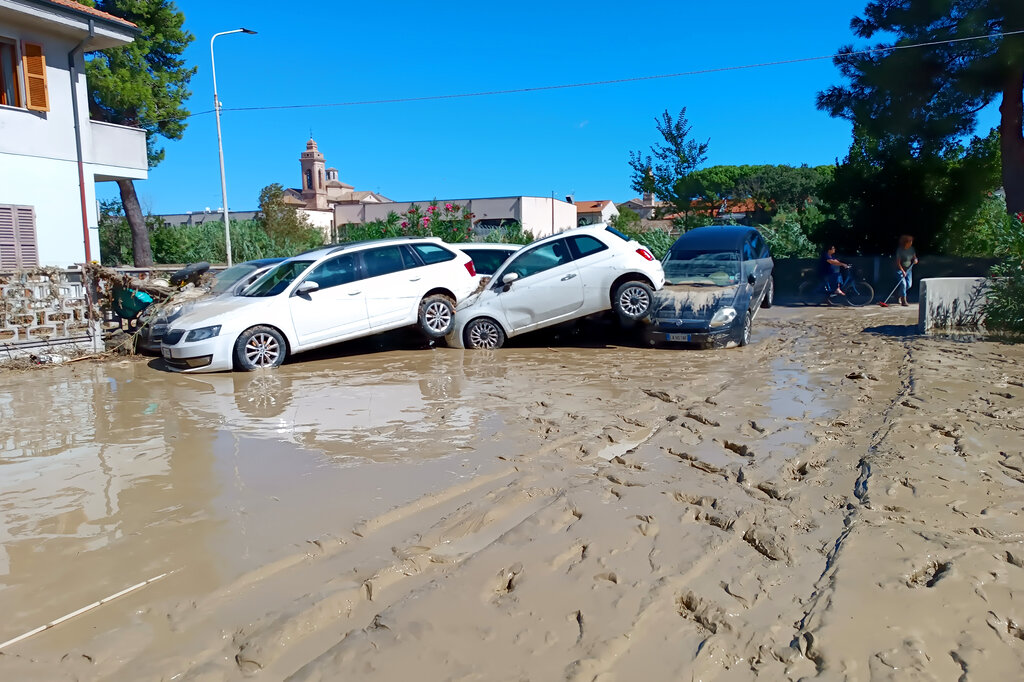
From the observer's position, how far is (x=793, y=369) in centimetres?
946

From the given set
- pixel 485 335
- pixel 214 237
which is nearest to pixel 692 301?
pixel 485 335

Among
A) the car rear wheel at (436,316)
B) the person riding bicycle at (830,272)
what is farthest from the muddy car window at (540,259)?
the person riding bicycle at (830,272)

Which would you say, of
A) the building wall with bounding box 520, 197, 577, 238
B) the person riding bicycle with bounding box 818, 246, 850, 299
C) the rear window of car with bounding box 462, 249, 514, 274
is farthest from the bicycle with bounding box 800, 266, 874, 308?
the building wall with bounding box 520, 197, 577, 238

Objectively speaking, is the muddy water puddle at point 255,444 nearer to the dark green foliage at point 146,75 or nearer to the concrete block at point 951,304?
the concrete block at point 951,304

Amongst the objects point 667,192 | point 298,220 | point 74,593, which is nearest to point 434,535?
point 74,593

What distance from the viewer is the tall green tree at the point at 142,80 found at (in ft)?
88.1

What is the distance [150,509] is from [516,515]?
2371 millimetres

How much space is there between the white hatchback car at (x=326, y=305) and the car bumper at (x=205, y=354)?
0.01m

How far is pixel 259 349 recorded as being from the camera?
10555 millimetres

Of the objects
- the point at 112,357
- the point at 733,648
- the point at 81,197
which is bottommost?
the point at 733,648

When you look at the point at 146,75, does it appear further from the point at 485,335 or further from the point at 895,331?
the point at 895,331

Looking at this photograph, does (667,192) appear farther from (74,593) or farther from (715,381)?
(74,593)

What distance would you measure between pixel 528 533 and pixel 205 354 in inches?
281

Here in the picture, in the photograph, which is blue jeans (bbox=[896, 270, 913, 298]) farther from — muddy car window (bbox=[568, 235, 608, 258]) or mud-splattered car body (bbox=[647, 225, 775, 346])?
muddy car window (bbox=[568, 235, 608, 258])
